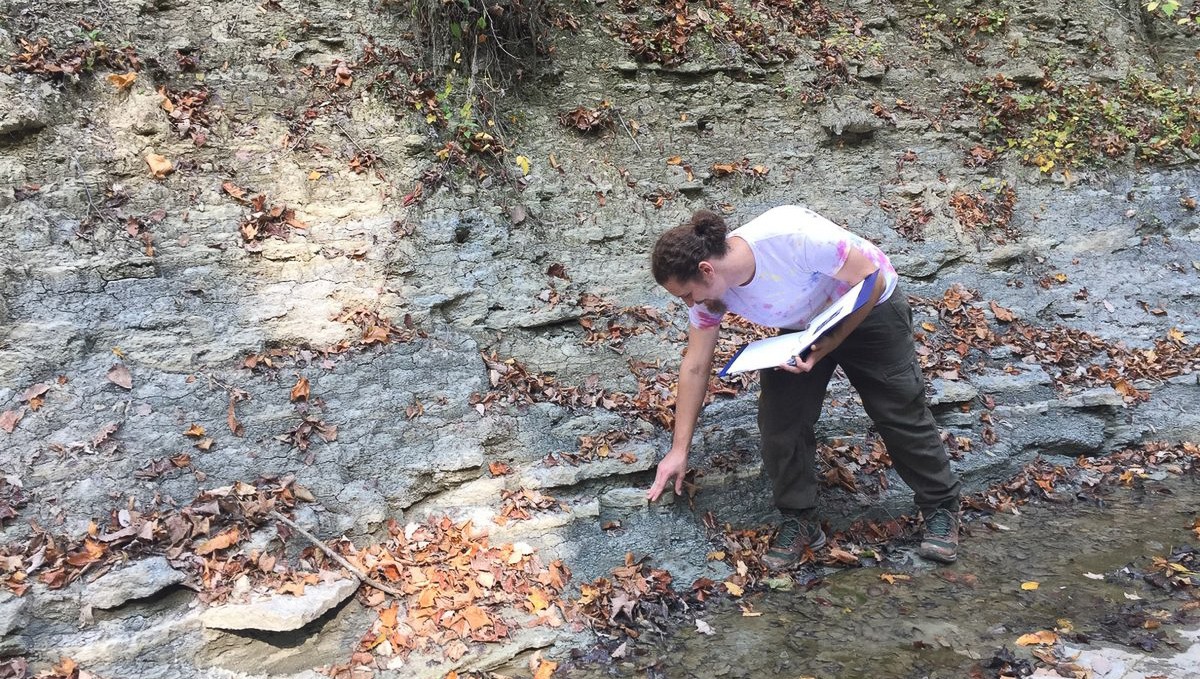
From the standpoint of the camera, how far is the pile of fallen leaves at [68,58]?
16.6 ft

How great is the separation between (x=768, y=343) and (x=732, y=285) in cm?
40

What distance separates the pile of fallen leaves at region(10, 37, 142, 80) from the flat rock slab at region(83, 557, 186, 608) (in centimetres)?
370

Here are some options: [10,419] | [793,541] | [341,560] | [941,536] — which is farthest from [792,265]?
[10,419]

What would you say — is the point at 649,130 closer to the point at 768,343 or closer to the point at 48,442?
the point at 768,343

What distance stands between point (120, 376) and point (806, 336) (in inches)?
148

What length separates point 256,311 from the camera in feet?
15.5

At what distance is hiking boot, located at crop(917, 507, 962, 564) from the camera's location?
4.06m

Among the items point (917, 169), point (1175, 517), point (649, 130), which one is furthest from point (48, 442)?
point (917, 169)

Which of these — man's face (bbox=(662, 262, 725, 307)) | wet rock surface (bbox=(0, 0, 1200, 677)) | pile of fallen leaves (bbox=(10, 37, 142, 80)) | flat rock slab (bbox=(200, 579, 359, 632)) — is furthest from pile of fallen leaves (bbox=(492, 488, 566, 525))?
pile of fallen leaves (bbox=(10, 37, 142, 80))

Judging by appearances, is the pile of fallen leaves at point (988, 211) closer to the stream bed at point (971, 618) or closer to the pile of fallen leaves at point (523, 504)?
the stream bed at point (971, 618)

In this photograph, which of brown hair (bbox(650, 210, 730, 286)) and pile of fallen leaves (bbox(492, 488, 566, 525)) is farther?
pile of fallen leaves (bbox(492, 488, 566, 525))

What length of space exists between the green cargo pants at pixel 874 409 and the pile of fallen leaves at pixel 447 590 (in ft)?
4.35

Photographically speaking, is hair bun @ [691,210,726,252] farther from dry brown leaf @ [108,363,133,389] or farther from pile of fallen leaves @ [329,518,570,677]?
dry brown leaf @ [108,363,133,389]

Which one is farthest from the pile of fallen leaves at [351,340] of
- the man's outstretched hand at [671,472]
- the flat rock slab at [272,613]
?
the man's outstretched hand at [671,472]
